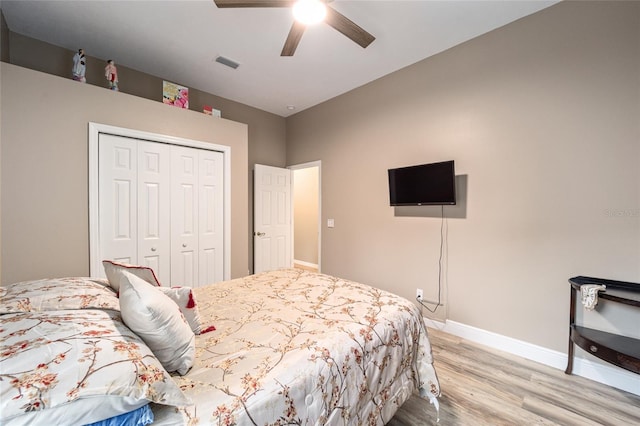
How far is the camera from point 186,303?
127 centimetres

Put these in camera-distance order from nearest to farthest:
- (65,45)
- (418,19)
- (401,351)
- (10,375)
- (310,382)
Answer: (10,375) < (310,382) < (401,351) < (418,19) < (65,45)

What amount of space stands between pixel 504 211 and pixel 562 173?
1.64 ft

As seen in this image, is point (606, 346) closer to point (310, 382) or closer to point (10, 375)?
point (310, 382)

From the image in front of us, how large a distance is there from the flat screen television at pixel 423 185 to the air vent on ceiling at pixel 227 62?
219 centimetres

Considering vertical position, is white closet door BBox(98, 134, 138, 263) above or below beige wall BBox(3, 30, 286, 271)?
below

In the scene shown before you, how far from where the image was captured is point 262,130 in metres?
4.35

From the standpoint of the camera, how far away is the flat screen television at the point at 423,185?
8.53 feet

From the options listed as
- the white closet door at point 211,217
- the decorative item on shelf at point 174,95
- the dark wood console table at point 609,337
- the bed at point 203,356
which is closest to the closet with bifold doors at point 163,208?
the white closet door at point 211,217

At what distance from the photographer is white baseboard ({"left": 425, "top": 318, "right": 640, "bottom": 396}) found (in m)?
1.86

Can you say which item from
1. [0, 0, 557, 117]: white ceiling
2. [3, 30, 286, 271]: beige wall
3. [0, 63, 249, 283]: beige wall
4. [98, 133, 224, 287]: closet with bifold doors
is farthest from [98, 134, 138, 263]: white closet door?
[0, 0, 557, 117]: white ceiling

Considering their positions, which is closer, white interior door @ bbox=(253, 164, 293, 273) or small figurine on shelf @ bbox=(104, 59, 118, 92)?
small figurine on shelf @ bbox=(104, 59, 118, 92)

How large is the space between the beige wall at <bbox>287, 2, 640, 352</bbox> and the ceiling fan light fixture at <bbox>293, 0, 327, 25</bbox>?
5.36 feet

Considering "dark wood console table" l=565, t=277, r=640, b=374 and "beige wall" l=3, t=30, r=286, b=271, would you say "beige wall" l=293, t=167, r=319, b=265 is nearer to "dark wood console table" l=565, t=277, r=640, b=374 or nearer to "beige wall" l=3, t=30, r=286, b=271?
"beige wall" l=3, t=30, r=286, b=271

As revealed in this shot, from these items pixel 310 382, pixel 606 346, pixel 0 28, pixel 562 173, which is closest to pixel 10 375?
pixel 310 382
